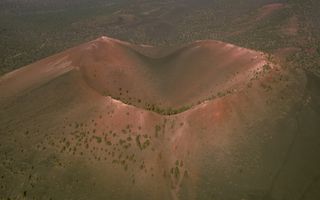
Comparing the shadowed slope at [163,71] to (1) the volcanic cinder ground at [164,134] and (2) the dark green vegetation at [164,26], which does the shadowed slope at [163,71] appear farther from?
(2) the dark green vegetation at [164,26]

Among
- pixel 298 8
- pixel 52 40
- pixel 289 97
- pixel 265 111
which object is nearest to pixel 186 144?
pixel 265 111

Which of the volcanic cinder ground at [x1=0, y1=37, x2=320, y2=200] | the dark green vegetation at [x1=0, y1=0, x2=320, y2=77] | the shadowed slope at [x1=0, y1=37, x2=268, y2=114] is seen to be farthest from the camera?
the dark green vegetation at [x1=0, y1=0, x2=320, y2=77]

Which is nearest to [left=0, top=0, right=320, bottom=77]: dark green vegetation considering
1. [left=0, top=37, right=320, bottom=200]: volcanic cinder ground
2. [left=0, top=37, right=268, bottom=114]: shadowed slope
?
[left=0, top=37, right=268, bottom=114]: shadowed slope

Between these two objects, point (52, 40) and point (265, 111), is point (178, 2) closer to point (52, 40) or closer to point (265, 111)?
point (52, 40)

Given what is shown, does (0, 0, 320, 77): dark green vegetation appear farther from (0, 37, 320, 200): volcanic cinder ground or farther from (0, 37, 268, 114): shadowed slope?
(0, 37, 320, 200): volcanic cinder ground

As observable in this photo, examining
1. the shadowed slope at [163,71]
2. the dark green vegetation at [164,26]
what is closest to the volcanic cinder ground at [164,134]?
the shadowed slope at [163,71]

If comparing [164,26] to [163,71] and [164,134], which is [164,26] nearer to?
[163,71]
